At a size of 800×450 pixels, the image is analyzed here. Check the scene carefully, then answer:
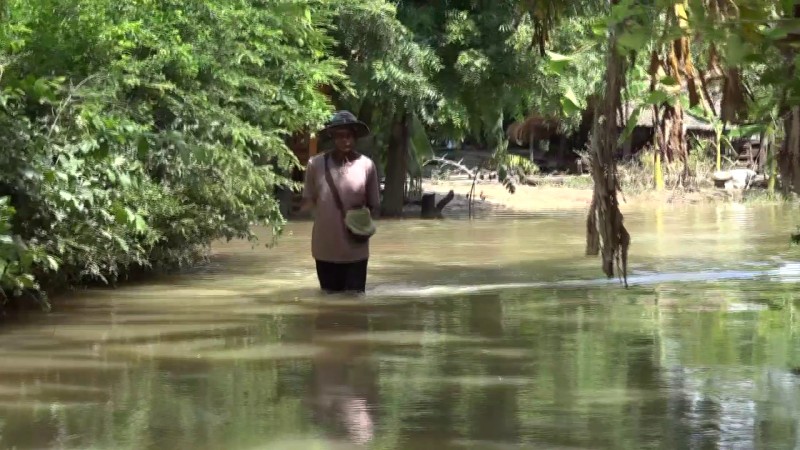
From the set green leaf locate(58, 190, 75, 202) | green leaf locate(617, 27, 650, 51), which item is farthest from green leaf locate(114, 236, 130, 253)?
green leaf locate(617, 27, 650, 51)

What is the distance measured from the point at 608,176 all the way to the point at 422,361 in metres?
2.09

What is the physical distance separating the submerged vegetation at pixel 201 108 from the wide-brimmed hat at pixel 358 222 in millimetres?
1395

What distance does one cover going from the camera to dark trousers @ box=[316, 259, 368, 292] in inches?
427

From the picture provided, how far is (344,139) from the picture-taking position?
1070 cm

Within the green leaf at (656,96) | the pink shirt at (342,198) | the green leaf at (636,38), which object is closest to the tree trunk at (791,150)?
the green leaf at (656,96)

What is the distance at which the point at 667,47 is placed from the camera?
619cm

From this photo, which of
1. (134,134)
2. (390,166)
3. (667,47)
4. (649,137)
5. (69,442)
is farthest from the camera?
(649,137)

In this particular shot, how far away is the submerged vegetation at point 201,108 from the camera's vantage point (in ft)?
17.7

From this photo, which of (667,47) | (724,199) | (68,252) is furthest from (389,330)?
(724,199)

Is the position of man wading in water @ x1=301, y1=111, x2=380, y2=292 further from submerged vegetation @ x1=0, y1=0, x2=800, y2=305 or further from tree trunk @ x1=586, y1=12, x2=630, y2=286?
tree trunk @ x1=586, y1=12, x2=630, y2=286

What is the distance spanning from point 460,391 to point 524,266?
22.9ft

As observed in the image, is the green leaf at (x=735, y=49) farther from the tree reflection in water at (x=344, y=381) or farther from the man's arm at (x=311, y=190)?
the man's arm at (x=311, y=190)

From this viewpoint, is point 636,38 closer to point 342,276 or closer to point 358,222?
point 358,222

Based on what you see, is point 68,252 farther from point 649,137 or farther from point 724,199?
point 649,137
